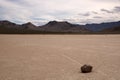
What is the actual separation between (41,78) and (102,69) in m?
2.43

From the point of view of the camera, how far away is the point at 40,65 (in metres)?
8.86

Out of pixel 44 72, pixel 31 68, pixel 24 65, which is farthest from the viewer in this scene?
pixel 24 65

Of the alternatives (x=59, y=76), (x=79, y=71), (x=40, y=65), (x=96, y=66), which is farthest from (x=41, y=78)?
(x=96, y=66)

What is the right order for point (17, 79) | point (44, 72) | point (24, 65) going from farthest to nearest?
point (24, 65)
point (44, 72)
point (17, 79)

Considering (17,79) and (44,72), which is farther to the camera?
(44,72)

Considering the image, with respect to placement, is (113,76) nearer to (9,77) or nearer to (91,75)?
(91,75)

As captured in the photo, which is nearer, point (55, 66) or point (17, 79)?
point (17, 79)

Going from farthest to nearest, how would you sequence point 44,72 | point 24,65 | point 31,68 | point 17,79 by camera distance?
point 24,65 → point 31,68 → point 44,72 → point 17,79

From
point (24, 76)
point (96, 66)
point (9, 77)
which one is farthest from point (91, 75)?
point (9, 77)

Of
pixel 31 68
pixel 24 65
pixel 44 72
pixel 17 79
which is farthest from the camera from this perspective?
pixel 24 65

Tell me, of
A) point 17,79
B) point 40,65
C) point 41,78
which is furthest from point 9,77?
point 40,65

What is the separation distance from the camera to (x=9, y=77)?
6.87 m

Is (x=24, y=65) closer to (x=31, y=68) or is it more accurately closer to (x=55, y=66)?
(x=31, y=68)

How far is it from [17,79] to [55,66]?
2316 mm
